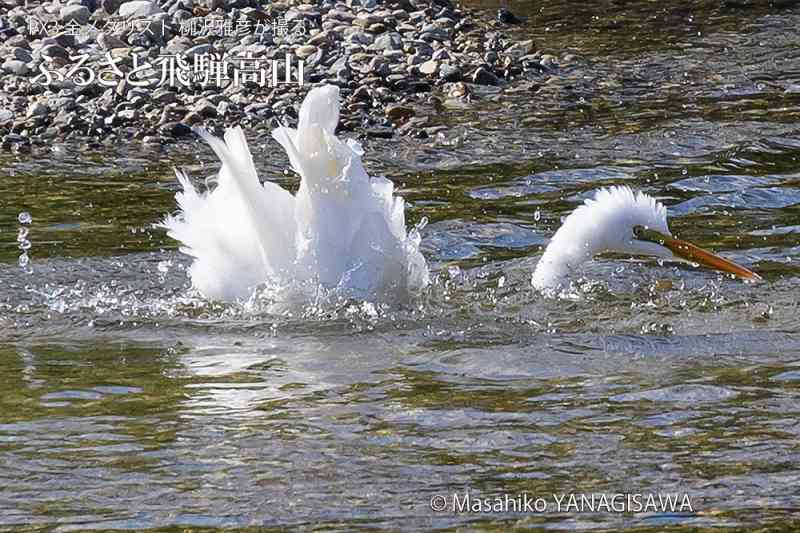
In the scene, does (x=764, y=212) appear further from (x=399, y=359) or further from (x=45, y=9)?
(x=45, y=9)

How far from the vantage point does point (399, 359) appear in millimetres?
6828

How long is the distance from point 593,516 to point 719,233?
14.7 feet

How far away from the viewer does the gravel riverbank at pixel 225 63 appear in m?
12.5

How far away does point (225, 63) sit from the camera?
13547 millimetres

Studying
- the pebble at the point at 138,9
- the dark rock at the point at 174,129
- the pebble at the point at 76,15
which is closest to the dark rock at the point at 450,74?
the dark rock at the point at 174,129

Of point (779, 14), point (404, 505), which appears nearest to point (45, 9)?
point (779, 14)

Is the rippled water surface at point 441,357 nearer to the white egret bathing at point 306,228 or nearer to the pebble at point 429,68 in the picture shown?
the white egret bathing at point 306,228

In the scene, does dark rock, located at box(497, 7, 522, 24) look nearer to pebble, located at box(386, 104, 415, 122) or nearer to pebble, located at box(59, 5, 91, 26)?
pebble, located at box(386, 104, 415, 122)

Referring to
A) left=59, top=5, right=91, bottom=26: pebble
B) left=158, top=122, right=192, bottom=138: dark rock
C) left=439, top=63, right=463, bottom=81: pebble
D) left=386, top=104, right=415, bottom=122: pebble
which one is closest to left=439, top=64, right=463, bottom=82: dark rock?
left=439, top=63, right=463, bottom=81: pebble

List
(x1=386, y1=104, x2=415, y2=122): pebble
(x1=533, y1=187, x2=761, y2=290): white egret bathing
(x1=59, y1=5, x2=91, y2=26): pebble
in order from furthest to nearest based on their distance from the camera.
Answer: (x1=59, y1=5, x2=91, y2=26): pebble < (x1=386, y1=104, x2=415, y2=122): pebble < (x1=533, y1=187, x2=761, y2=290): white egret bathing

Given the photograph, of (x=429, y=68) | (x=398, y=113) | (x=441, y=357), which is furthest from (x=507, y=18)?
(x=441, y=357)

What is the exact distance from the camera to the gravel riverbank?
490 inches

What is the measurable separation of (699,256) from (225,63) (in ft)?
22.6

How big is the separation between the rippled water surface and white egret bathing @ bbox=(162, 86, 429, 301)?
0.52 ft
